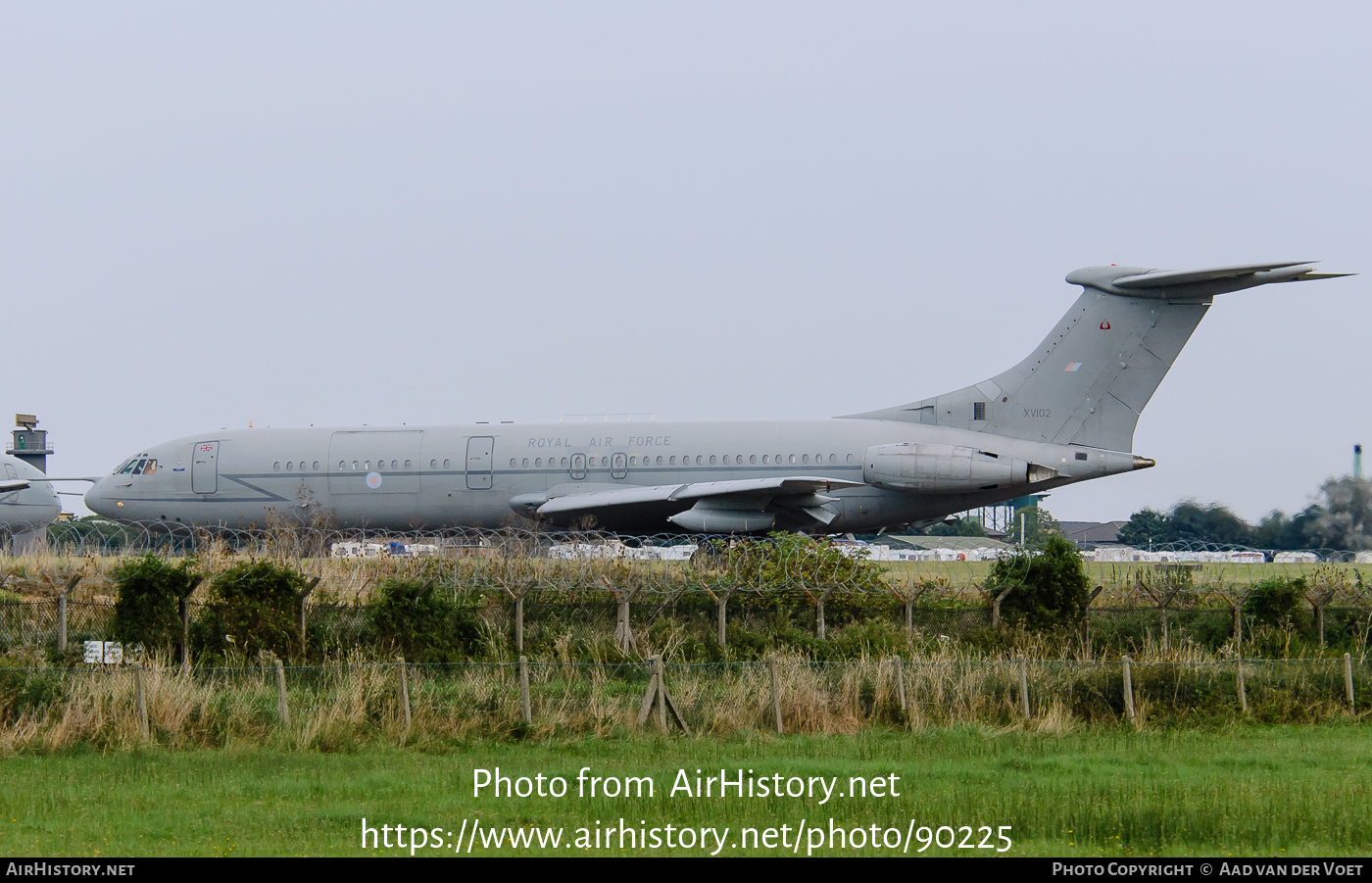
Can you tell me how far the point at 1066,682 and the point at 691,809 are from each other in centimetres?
773

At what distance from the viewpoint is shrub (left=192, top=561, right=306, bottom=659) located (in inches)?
826

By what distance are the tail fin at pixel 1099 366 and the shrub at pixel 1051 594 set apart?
9.44m

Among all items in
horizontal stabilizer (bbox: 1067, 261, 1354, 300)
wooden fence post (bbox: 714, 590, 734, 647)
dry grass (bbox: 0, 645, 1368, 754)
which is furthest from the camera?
horizontal stabilizer (bbox: 1067, 261, 1354, 300)

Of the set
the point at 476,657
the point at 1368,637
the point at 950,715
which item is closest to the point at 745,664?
the point at 950,715

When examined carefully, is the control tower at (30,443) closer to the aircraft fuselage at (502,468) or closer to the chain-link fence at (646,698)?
the aircraft fuselage at (502,468)

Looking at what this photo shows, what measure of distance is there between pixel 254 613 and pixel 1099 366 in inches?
770

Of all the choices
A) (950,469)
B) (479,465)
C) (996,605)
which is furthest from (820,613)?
(479,465)

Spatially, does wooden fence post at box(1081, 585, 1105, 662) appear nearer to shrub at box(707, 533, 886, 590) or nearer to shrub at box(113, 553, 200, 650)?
shrub at box(707, 533, 886, 590)

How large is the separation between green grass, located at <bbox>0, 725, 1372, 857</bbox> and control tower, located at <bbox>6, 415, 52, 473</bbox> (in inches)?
2467

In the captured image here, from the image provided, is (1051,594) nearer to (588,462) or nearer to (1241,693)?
(1241,693)

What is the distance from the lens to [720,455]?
107ft

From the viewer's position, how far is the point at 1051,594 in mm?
22828

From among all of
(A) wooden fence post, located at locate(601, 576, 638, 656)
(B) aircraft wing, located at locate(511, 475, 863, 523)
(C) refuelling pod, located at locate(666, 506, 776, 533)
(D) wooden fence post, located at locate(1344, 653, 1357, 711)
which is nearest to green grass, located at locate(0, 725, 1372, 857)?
(D) wooden fence post, located at locate(1344, 653, 1357, 711)

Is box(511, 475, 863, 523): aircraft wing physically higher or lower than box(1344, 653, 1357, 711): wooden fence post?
higher
